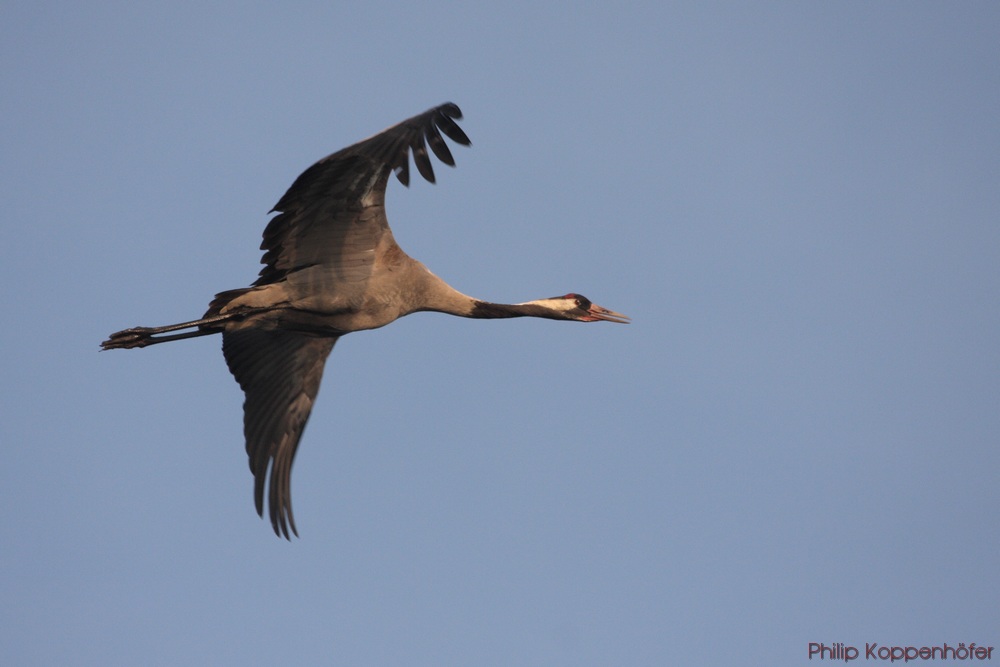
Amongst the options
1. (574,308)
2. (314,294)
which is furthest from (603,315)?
(314,294)

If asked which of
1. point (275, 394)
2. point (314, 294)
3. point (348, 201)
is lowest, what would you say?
point (275, 394)

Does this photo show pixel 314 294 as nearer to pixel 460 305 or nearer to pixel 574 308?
pixel 460 305

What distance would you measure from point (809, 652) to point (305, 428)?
14.6ft

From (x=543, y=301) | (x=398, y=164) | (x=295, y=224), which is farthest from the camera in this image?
(x=543, y=301)

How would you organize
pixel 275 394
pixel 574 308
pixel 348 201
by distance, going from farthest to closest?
1. pixel 574 308
2. pixel 275 394
3. pixel 348 201

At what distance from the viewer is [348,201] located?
9.70 m

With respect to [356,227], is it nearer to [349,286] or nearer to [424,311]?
[349,286]

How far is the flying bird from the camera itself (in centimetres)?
912

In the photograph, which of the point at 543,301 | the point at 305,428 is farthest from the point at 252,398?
the point at 543,301

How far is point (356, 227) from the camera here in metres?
9.93

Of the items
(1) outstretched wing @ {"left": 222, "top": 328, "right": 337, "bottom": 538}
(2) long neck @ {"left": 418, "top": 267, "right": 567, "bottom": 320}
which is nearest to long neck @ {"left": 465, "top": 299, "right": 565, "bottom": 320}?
(2) long neck @ {"left": 418, "top": 267, "right": 567, "bottom": 320}

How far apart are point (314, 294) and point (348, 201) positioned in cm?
90

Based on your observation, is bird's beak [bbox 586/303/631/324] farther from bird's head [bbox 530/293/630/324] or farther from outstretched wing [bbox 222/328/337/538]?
outstretched wing [bbox 222/328/337/538]

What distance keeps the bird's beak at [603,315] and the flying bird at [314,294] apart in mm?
907
